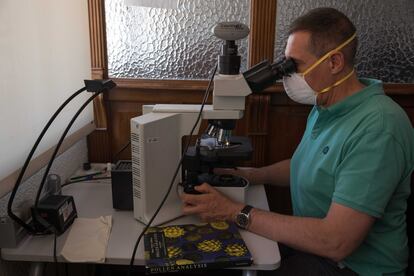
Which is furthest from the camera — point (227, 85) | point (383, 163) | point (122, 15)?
point (122, 15)

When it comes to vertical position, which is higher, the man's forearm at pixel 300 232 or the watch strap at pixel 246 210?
the watch strap at pixel 246 210

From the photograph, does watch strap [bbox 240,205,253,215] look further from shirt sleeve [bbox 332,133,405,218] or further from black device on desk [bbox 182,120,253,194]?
shirt sleeve [bbox 332,133,405,218]

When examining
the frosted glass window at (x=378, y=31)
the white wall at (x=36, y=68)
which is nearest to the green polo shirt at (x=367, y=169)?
the frosted glass window at (x=378, y=31)

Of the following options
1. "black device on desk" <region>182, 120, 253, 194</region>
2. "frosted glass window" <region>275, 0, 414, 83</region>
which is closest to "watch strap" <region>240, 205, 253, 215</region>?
"black device on desk" <region>182, 120, 253, 194</region>

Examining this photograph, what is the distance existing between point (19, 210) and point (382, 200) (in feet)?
3.18

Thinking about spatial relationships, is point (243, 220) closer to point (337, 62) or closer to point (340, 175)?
point (340, 175)

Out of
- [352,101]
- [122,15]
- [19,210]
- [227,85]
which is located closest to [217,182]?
[227,85]

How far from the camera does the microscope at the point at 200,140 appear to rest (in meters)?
1.08

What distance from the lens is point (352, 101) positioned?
1114 mm

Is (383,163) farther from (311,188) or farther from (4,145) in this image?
(4,145)

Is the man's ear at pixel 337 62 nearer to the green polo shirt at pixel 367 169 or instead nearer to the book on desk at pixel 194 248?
the green polo shirt at pixel 367 169

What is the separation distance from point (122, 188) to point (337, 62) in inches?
30.1

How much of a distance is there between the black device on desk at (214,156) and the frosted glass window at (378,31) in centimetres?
62

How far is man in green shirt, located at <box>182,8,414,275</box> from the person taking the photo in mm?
986
